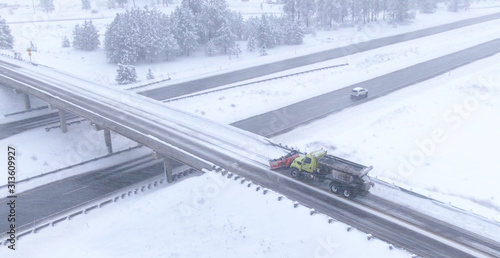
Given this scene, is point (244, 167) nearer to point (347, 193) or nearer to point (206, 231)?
point (206, 231)

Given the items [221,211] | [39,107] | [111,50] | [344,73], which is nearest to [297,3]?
[344,73]

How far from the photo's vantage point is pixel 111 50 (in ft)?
252

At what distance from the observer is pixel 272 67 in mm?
74312

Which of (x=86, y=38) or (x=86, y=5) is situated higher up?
(x=86, y=5)

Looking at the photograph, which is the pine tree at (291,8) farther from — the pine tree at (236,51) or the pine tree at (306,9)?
the pine tree at (236,51)

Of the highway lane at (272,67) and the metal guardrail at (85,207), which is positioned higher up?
the highway lane at (272,67)

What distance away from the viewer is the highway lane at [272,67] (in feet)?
199

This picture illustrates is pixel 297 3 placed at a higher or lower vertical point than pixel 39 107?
higher

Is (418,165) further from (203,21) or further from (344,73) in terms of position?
(203,21)

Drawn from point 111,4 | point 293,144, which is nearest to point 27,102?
point 293,144

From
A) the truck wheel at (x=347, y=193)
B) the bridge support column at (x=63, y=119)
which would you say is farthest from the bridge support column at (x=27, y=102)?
the truck wheel at (x=347, y=193)

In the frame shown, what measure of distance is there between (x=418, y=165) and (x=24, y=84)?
1867 inches

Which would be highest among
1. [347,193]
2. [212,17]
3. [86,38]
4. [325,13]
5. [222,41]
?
[325,13]

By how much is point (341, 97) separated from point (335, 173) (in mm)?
30901
